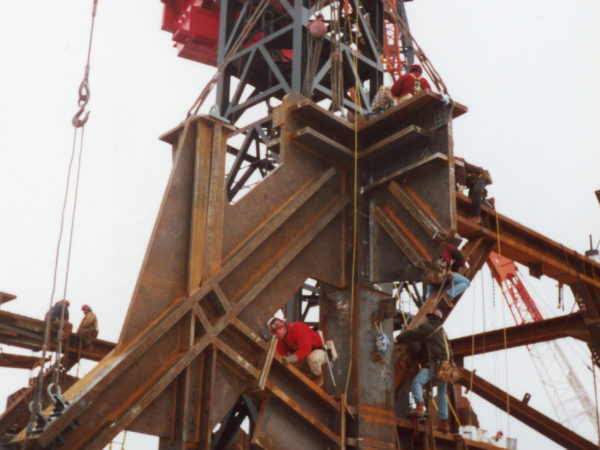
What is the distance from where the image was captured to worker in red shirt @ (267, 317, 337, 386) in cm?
953

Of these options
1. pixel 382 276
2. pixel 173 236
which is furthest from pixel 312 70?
pixel 173 236

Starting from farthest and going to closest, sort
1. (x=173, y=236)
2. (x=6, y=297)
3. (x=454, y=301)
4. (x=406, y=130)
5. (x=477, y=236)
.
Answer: (x=6, y=297) < (x=477, y=236) < (x=454, y=301) < (x=406, y=130) < (x=173, y=236)

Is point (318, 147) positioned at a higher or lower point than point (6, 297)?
higher

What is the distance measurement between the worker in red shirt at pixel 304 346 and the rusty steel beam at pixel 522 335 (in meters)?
6.74

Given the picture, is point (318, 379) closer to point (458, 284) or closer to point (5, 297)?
point (458, 284)

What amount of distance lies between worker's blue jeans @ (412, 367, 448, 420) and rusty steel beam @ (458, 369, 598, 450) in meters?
3.19

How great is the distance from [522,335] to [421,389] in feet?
18.1

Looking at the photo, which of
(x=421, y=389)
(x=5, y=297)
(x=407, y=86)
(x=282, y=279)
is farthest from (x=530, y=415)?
(x=5, y=297)

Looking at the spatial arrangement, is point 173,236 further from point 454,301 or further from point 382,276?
point 454,301

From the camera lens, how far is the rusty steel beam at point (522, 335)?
15.5m

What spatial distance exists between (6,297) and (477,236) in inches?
338

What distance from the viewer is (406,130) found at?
9.64 m

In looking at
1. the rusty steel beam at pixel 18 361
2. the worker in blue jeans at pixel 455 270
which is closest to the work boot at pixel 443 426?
the worker in blue jeans at pixel 455 270

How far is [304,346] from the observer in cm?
959
